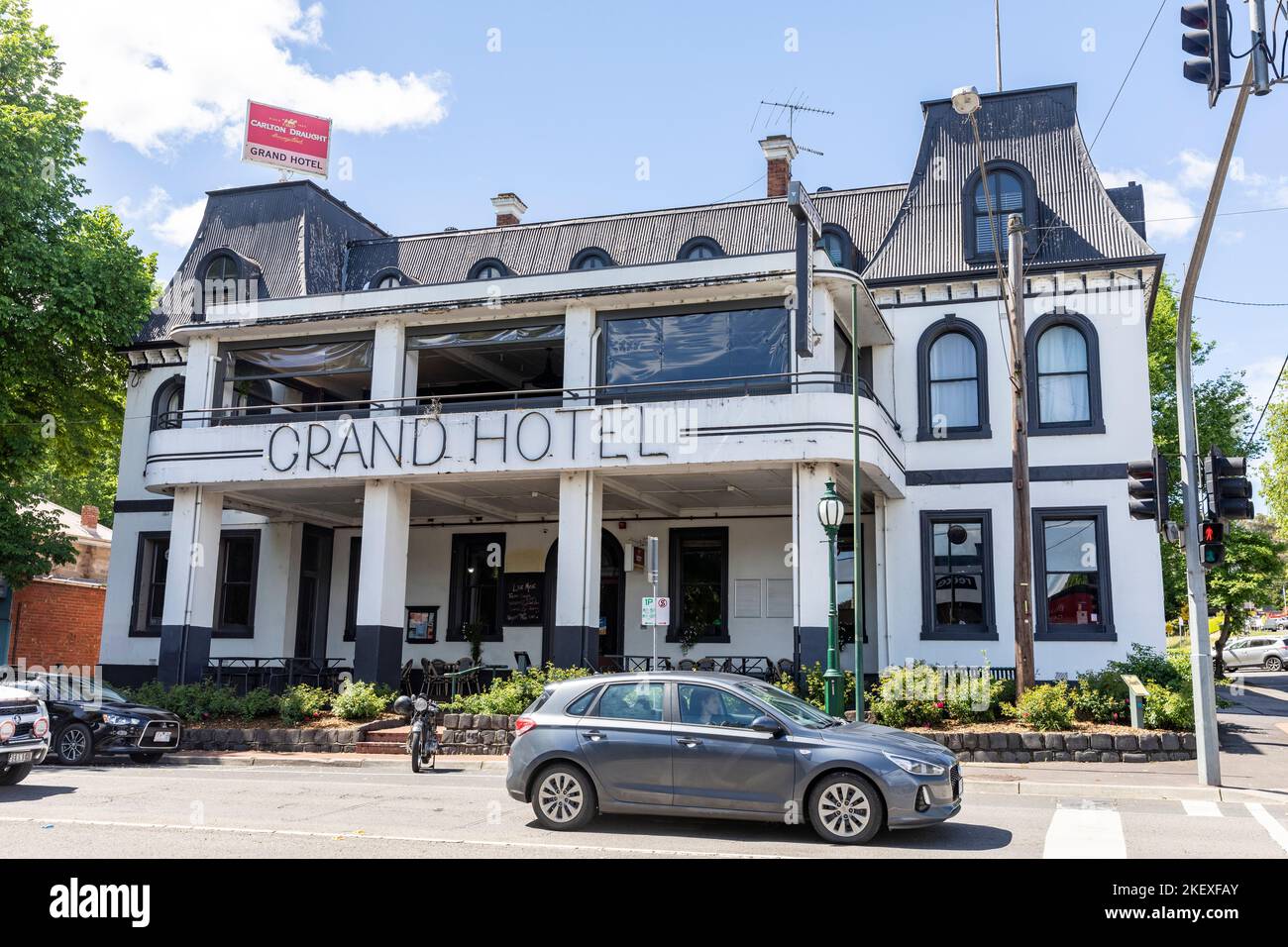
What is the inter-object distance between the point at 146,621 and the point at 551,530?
9.90m

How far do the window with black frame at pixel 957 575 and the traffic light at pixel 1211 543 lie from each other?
24.2 feet

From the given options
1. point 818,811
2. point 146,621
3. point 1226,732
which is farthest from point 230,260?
point 1226,732

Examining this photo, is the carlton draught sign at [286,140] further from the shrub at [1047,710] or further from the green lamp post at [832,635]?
the shrub at [1047,710]

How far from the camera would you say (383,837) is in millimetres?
9516

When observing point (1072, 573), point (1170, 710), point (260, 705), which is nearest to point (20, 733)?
point (260, 705)

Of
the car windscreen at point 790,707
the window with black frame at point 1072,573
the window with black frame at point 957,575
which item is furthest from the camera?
the window with black frame at point 957,575

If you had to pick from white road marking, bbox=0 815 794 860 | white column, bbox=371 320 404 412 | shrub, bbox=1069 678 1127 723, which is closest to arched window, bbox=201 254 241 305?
white column, bbox=371 320 404 412

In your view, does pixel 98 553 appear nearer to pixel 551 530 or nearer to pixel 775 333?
pixel 551 530

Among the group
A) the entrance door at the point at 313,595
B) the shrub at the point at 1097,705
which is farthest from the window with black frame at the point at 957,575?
the entrance door at the point at 313,595

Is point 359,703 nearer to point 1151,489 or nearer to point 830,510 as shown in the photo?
point 830,510

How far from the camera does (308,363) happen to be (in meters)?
22.2

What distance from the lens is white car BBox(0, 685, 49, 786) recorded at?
1233 centimetres

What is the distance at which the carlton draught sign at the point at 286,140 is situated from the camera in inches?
1155

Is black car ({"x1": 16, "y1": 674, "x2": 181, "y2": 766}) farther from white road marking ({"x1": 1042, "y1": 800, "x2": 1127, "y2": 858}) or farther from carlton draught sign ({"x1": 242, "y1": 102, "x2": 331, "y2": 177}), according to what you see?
carlton draught sign ({"x1": 242, "y1": 102, "x2": 331, "y2": 177})
